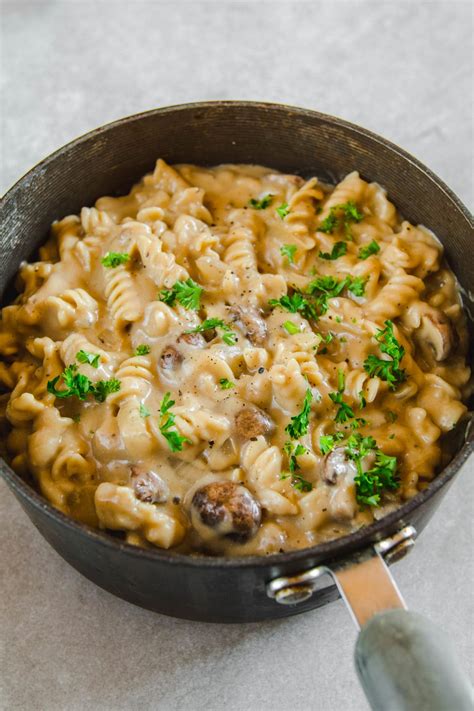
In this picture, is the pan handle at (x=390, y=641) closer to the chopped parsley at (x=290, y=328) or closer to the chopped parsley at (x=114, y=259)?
the chopped parsley at (x=290, y=328)

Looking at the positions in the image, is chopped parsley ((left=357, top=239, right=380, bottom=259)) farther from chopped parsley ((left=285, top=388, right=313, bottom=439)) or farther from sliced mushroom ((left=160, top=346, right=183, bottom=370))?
sliced mushroom ((left=160, top=346, right=183, bottom=370))

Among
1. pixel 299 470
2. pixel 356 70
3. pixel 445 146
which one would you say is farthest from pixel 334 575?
pixel 356 70

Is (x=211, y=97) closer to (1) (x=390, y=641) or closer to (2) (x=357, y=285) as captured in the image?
(2) (x=357, y=285)

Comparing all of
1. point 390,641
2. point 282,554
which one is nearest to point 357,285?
point 282,554

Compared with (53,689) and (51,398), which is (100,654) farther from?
(51,398)

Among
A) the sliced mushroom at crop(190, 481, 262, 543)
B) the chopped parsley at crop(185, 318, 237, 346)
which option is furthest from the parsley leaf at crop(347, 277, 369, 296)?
the sliced mushroom at crop(190, 481, 262, 543)

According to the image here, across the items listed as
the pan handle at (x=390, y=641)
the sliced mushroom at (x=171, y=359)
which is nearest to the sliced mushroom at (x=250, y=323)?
the sliced mushroom at (x=171, y=359)
